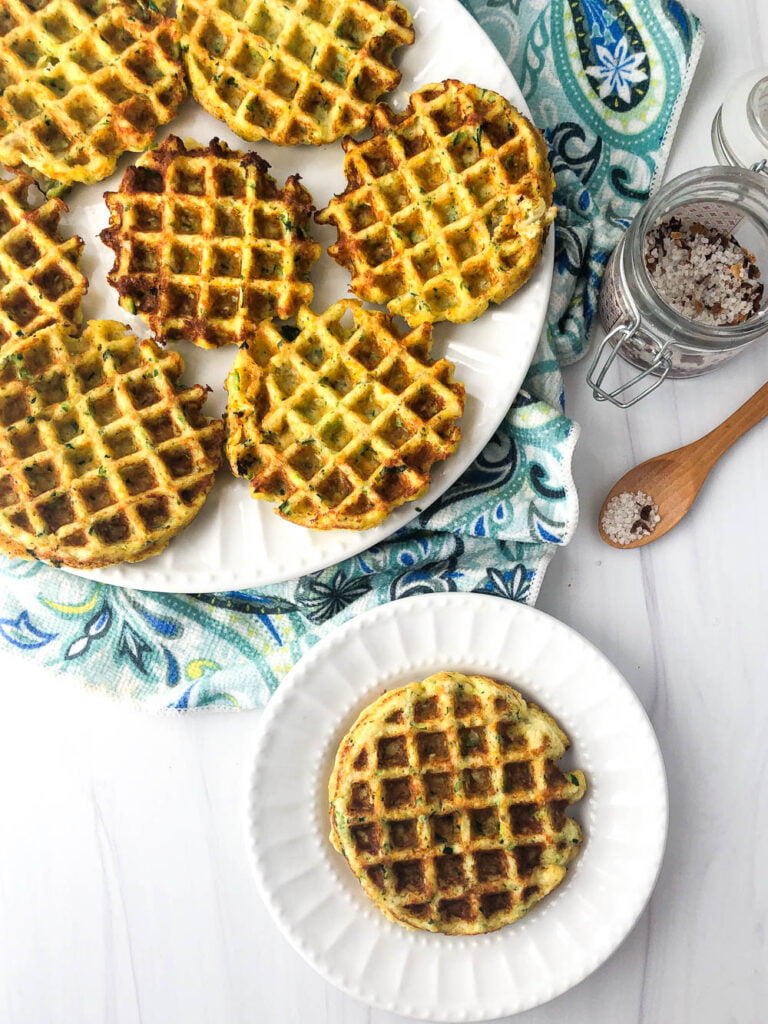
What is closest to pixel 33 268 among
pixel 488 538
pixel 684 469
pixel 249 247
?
pixel 249 247

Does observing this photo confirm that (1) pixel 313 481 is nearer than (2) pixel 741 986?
Yes

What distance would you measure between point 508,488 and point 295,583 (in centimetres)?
66

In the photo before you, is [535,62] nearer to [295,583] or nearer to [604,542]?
[604,542]

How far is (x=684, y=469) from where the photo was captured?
7.82ft

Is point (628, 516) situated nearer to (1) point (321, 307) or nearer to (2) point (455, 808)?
(2) point (455, 808)

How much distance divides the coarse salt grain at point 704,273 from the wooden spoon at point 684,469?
10.2 inches

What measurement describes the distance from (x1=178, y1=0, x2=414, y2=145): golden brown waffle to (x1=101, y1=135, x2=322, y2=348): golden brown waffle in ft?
0.42

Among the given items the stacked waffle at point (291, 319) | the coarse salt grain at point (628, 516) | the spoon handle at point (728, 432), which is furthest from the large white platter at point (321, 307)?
the spoon handle at point (728, 432)

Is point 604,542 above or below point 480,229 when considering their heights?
below

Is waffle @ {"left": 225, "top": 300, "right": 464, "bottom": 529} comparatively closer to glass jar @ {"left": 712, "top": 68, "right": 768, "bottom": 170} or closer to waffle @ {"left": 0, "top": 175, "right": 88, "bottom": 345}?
waffle @ {"left": 0, "top": 175, "right": 88, "bottom": 345}

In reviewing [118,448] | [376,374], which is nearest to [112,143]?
[118,448]

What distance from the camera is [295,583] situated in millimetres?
2389

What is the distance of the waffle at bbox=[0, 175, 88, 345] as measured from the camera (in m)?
2.25

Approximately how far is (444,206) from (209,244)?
64cm
